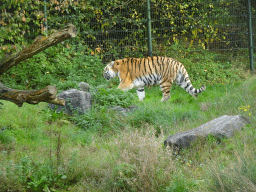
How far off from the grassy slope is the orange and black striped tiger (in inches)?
105

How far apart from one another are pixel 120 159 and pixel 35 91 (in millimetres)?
1388

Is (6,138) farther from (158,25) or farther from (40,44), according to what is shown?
(158,25)

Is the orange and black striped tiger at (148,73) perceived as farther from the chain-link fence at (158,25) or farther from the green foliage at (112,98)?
the chain-link fence at (158,25)

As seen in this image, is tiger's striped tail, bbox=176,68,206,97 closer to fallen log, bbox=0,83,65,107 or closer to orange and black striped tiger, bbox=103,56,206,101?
orange and black striped tiger, bbox=103,56,206,101

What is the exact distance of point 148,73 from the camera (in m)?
9.37

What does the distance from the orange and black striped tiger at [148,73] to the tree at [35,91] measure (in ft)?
15.7

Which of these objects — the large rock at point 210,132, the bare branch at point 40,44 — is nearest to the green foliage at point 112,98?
the large rock at point 210,132

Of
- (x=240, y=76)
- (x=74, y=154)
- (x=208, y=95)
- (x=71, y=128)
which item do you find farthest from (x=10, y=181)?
(x=240, y=76)

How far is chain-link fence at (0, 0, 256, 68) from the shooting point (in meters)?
11.3

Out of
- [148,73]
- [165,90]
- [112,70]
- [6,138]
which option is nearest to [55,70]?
[112,70]

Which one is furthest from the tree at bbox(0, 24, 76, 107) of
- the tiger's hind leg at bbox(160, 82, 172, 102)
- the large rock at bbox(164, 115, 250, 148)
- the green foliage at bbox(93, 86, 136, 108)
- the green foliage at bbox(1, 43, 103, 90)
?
the green foliage at bbox(1, 43, 103, 90)

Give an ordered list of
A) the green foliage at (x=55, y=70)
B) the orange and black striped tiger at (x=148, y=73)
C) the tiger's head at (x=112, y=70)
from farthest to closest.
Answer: the green foliage at (x=55, y=70) → the tiger's head at (x=112, y=70) → the orange and black striped tiger at (x=148, y=73)

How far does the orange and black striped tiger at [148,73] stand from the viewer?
30.1ft

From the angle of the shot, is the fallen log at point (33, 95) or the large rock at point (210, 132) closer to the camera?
the fallen log at point (33, 95)
